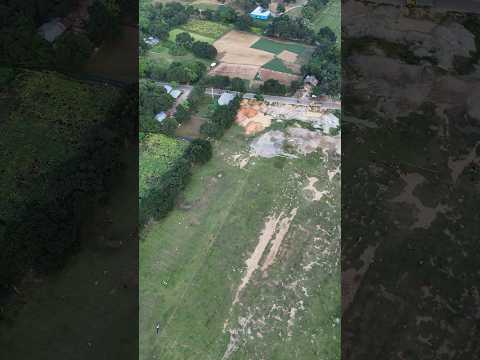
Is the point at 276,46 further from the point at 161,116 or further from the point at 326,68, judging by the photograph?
the point at 161,116

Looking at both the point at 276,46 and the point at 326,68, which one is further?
the point at 276,46

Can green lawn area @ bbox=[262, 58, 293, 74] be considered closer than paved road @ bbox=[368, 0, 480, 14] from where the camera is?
Yes

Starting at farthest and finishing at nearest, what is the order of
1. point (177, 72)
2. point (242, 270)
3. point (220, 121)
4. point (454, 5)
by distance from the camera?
point (454, 5) → point (177, 72) → point (220, 121) → point (242, 270)

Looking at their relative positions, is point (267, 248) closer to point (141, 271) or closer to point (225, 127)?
point (141, 271)

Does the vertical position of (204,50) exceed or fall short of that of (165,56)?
it exceeds it

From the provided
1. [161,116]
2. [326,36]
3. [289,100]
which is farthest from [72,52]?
[326,36]

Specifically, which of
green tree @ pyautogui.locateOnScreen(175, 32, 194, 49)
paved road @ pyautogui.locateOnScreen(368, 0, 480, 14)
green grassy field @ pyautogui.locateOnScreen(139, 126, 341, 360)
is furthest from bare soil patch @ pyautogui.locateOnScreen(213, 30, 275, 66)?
paved road @ pyautogui.locateOnScreen(368, 0, 480, 14)

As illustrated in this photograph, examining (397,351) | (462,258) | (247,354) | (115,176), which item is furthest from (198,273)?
(462,258)

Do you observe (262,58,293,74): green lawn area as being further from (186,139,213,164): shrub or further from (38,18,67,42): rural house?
(38,18,67,42): rural house
